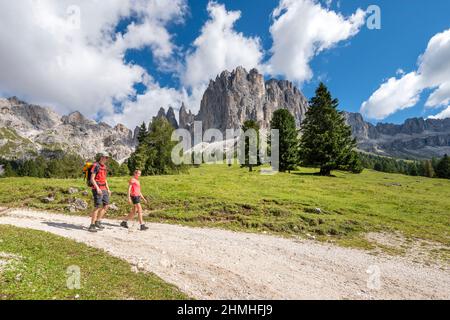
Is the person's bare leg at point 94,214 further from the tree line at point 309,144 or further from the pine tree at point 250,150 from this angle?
the pine tree at point 250,150

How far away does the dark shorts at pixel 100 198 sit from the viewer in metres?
13.1

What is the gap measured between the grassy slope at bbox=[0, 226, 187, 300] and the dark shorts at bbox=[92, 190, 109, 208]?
10.0ft

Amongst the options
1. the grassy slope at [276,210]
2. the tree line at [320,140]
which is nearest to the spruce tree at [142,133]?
the tree line at [320,140]

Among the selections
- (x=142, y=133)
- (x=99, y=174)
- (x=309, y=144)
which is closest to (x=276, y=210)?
(x=99, y=174)

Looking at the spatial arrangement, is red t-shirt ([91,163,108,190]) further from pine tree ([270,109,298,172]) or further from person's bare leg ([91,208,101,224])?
pine tree ([270,109,298,172])

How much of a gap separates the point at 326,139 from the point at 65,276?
44.0m

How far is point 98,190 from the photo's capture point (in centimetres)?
1298

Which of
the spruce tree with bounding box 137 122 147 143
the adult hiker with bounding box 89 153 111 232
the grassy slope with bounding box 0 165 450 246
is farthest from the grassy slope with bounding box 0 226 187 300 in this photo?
the spruce tree with bounding box 137 122 147 143

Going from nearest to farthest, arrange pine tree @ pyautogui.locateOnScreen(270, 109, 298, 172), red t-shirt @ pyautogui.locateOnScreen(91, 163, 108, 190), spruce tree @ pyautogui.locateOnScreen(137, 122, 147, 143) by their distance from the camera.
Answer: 1. red t-shirt @ pyautogui.locateOnScreen(91, 163, 108, 190)
2. pine tree @ pyautogui.locateOnScreen(270, 109, 298, 172)
3. spruce tree @ pyautogui.locateOnScreen(137, 122, 147, 143)

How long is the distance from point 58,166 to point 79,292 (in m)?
133

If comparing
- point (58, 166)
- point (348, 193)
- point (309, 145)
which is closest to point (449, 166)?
point (309, 145)

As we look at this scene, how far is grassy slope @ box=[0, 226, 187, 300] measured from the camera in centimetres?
636

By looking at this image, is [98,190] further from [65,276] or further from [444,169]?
[444,169]

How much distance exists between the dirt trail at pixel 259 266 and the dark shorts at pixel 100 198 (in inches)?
53.7
